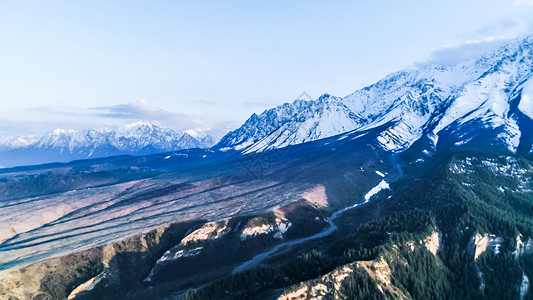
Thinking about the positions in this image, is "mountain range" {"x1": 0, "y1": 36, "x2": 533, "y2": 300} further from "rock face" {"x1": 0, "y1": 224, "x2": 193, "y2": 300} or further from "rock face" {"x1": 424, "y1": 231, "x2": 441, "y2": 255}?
"rock face" {"x1": 424, "y1": 231, "x2": 441, "y2": 255}

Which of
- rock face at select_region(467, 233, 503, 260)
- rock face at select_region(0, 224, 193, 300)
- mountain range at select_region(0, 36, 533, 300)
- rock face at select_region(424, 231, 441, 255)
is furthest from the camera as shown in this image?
rock face at select_region(424, 231, 441, 255)

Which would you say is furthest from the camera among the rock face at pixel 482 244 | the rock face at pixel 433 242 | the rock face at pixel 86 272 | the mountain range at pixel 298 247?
the rock face at pixel 433 242

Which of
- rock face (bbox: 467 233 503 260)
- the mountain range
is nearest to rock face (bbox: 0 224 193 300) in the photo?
the mountain range

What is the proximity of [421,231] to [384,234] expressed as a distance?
12371 millimetres

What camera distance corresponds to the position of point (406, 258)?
298ft

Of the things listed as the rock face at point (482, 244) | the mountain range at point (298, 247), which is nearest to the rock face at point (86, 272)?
the mountain range at point (298, 247)

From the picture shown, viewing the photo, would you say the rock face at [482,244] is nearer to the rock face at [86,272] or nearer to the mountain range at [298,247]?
the mountain range at [298,247]

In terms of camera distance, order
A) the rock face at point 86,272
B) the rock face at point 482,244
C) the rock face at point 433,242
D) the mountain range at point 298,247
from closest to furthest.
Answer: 1. the mountain range at point 298,247
2. the rock face at point 86,272
3. the rock face at point 482,244
4. the rock face at point 433,242

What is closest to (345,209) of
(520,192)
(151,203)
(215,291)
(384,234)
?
(384,234)

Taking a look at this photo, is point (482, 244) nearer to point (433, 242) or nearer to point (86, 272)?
point (433, 242)

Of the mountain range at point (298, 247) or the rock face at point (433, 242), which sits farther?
the rock face at point (433, 242)

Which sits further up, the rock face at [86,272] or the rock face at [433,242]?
the rock face at [86,272]

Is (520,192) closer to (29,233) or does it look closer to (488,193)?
(488,193)

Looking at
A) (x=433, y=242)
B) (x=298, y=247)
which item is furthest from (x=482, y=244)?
(x=298, y=247)
